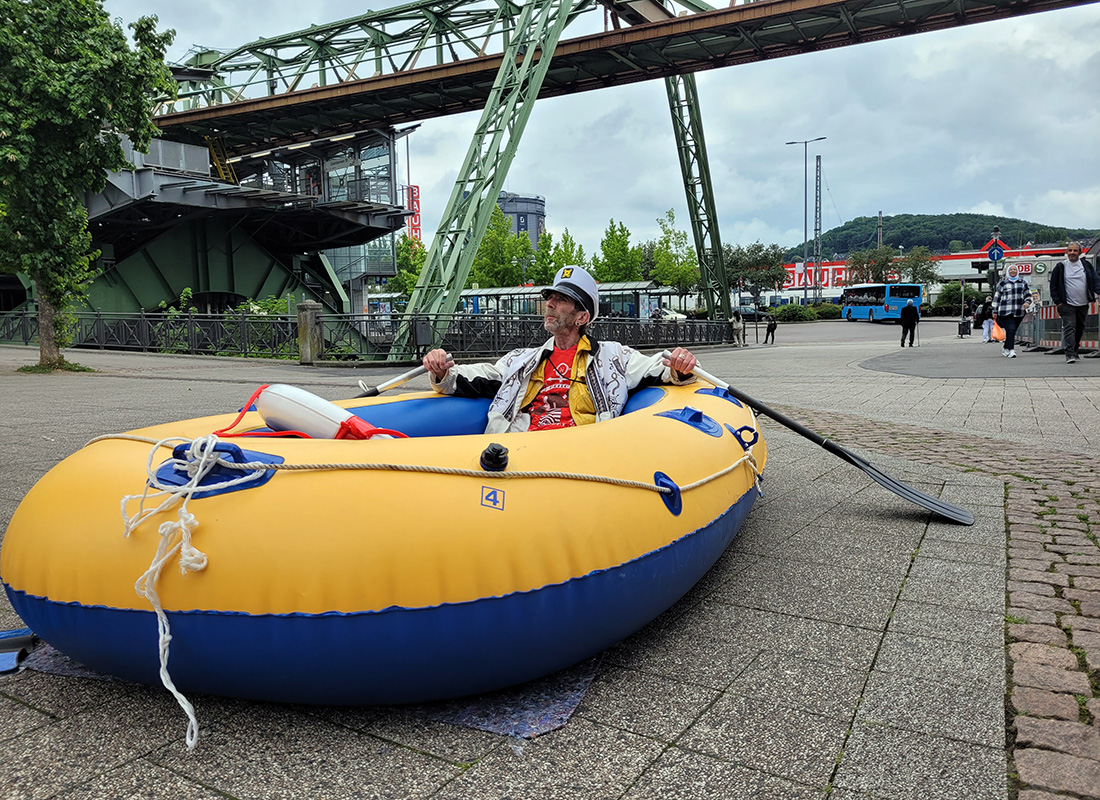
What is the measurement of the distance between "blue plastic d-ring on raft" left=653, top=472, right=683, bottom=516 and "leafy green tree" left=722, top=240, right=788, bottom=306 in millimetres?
68319

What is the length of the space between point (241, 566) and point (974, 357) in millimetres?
18019

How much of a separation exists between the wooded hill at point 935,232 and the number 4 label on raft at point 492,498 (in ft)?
448

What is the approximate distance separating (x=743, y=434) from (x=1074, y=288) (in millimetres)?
12028

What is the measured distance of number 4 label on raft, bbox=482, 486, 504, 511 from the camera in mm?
2328

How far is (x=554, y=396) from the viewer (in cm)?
425

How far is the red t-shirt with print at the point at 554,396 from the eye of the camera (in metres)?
4.20

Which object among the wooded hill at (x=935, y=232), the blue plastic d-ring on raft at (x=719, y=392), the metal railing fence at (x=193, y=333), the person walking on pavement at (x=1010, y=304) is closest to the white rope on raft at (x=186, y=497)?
the blue plastic d-ring on raft at (x=719, y=392)

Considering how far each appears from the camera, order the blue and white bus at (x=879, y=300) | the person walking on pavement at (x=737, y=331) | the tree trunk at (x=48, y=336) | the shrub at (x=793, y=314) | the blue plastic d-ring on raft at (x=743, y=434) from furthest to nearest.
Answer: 1. the shrub at (x=793, y=314)
2. the blue and white bus at (x=879, y=300)
3. the person walking on pavement at (x=737, y=331)
4. the tree trunk at (x=48, y=336)
5. the blue plastic d-ring on raft at (x=743, y=434)

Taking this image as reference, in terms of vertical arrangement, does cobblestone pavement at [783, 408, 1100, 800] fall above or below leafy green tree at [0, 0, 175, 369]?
below

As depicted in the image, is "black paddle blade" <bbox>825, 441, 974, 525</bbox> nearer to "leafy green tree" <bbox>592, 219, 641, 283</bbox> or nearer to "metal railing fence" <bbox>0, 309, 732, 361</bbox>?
"metal railing fence" <bbox>0, 309, 732, 361</bbox>

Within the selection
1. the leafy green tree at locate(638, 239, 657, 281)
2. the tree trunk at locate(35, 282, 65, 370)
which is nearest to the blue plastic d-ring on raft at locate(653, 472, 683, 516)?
the tree trunk at locate(35, 282, 65, 370)

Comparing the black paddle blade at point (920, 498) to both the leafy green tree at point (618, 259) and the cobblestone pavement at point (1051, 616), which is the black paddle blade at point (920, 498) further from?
the leafy green tree at point (618, 259)

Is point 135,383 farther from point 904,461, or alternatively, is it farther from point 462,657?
point 462,657

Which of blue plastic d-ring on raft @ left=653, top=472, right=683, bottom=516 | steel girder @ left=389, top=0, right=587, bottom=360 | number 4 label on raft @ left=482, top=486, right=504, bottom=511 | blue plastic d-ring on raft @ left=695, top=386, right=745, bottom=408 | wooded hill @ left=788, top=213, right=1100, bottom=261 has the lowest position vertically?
blue plastic d-ring on raft @ left=653, top=472, right=683, bottom=516
